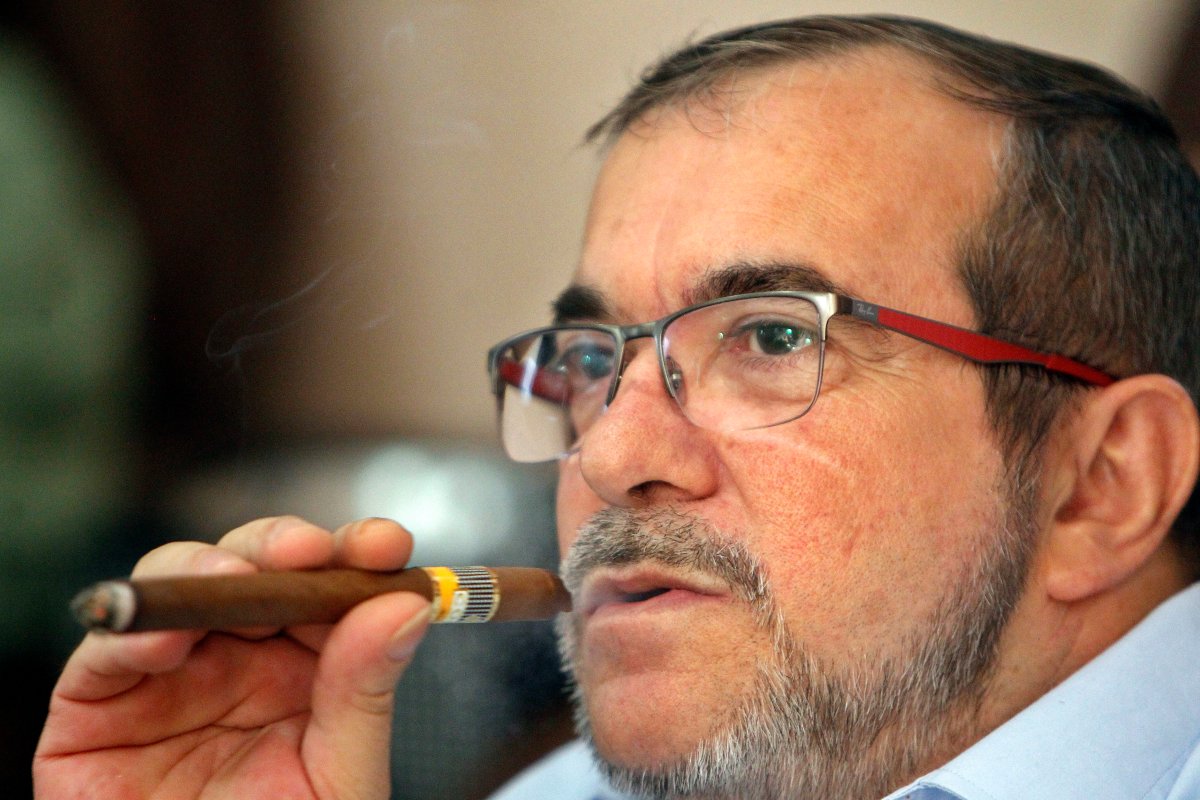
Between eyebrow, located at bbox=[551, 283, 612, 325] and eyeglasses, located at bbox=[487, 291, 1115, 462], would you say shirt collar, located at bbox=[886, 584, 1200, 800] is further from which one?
eyebrow, located at bbox=[551, 283, 612, 325]

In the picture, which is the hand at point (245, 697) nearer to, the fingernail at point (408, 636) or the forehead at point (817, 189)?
the fingernail at point (408, 636)

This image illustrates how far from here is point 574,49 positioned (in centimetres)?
209

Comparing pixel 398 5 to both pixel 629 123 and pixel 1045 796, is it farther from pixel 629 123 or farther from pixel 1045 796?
pixel 1045 796

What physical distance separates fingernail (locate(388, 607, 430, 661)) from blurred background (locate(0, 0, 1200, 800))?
419 millimetres

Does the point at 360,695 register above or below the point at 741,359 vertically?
below

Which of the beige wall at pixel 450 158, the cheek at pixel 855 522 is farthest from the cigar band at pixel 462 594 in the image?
the beige wall at pixel 450 158

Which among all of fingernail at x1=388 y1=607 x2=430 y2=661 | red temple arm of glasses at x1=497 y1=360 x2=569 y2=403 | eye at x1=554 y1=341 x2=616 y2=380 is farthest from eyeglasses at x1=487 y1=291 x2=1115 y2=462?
fingernail at x1=388 y1=607 x2=430 y2=661

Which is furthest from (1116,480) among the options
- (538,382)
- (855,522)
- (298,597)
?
(298,597)

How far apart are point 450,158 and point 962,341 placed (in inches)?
40.3

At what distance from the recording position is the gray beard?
1250mm

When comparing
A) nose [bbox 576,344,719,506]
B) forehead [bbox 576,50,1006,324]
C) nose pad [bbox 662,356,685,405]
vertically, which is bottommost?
nose [bbox 576,344,719,506]

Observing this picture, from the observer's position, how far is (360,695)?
1.11m

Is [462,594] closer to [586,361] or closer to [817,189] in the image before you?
[586,361]

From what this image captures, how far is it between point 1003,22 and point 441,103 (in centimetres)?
141
